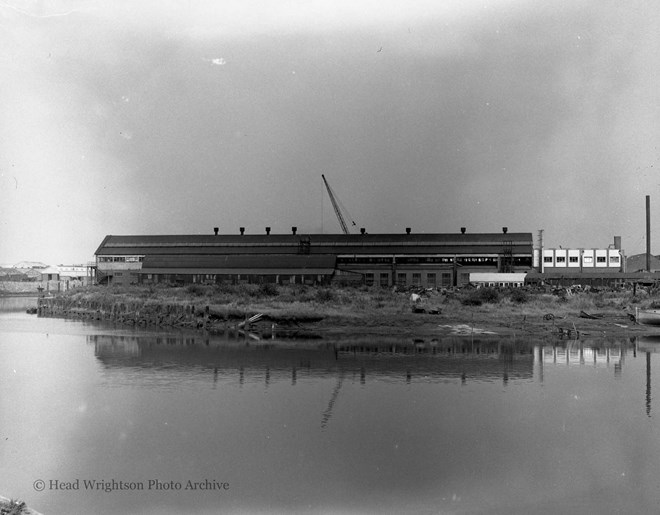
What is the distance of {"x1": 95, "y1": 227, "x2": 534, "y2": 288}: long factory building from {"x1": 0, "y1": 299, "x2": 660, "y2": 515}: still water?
4831cm

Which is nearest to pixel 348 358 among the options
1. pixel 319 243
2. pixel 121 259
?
pixel 319 243

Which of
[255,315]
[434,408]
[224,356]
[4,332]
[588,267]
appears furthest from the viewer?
[588,267]

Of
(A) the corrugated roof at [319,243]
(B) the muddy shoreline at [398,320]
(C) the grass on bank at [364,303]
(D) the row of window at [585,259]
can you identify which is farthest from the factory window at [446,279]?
(B) the muddy shoreline at [398,320]

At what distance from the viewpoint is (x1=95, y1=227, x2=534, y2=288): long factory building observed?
246ft

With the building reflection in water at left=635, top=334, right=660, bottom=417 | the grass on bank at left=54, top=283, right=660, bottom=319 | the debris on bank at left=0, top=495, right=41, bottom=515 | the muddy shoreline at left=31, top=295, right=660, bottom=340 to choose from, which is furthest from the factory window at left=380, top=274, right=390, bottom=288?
the debris on bank at left=0, top=495, right=41, bottom=515

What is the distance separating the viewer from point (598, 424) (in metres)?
16.4

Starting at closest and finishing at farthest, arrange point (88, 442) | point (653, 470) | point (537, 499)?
point (537, 499) → point (653, 470) → point (88, 442)

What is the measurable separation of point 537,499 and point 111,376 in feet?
50.8

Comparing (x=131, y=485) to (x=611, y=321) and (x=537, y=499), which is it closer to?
(x=537, y=499)

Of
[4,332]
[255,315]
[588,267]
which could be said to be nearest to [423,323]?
[255,315]

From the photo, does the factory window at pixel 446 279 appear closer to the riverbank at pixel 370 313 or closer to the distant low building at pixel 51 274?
the riverbank at pixel 370 313

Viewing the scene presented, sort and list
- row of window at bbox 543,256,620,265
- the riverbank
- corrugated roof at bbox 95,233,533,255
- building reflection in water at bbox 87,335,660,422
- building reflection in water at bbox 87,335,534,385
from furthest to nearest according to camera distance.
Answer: row of window at bbox 543,256,620,265, corrugated roof at bbox 95,233,533,255, the riverbank, building reflection in water at bbox 87,335,534,385, building reflection in water at bbox 87,335,660,422

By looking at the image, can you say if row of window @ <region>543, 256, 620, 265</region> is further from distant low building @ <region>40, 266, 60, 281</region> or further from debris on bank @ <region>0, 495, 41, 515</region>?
debris on bank @ <region>0, 495, 41, 515</region>

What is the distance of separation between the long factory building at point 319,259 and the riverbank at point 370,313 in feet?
63.9
